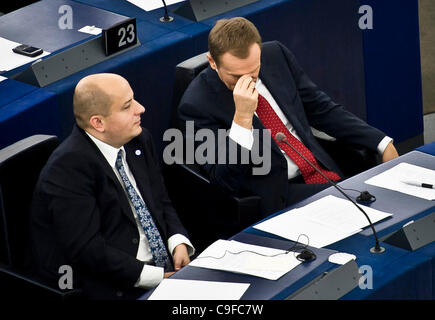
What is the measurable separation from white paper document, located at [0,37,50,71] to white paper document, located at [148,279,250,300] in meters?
1.57

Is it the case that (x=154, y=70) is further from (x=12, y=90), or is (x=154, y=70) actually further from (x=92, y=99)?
(x=92, y=99)

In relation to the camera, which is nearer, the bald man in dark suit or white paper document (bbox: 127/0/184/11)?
the bald man in dark suit

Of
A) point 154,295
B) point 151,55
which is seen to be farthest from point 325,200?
point 151,55

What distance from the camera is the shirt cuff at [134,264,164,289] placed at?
10.6ft

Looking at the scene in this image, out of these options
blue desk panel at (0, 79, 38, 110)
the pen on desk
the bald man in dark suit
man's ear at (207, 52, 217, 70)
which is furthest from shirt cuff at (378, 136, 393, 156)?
blue desk panel at (0, 79, 38, 110)

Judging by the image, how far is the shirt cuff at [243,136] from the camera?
11.7 ft

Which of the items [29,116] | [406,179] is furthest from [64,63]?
[406,179]

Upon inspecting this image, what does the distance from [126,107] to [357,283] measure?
104 cm

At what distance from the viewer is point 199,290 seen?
9.27 ft

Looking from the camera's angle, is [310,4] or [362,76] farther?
[362,76]

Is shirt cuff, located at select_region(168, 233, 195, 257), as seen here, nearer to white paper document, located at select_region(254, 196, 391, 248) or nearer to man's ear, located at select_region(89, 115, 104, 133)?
white paper document, located at select_region(254, 196, 391, 248)

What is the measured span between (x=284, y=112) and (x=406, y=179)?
0.71 metres

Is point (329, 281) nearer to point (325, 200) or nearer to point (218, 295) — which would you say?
point (218, 295)

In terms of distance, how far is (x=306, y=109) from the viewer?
4.09 m
